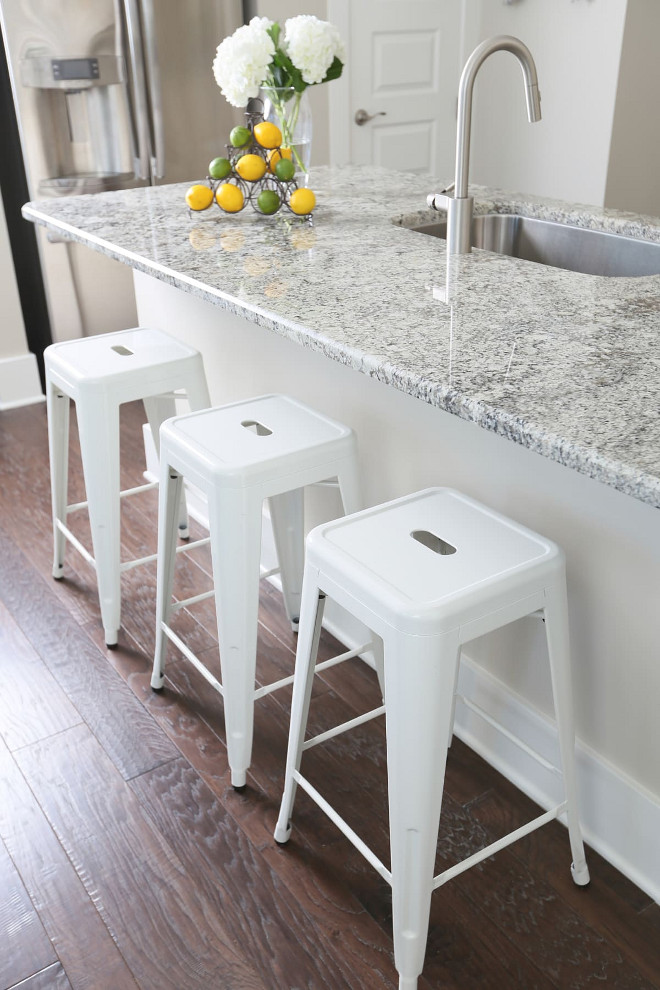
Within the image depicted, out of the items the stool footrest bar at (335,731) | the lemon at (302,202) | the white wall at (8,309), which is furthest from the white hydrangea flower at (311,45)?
the white wall at (8,309)

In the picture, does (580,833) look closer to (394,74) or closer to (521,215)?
(521,215)

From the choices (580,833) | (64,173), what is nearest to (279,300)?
(580,833)

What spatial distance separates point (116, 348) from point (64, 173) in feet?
6.01

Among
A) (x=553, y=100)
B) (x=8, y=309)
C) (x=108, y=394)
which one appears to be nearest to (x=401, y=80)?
(x=553, y=100)

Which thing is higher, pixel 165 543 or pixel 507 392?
pixel 507 392

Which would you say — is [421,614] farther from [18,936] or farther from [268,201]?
[268,201]

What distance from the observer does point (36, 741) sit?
2.02m

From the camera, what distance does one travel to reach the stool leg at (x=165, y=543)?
189 centimetres

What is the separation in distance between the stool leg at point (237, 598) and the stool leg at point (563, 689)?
577mm

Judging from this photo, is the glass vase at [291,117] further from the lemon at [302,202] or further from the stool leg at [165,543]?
the stool leg at [165,543]

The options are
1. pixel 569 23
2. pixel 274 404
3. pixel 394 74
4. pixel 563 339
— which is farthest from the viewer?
pixel 394 74

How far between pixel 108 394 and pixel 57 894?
1074 mm

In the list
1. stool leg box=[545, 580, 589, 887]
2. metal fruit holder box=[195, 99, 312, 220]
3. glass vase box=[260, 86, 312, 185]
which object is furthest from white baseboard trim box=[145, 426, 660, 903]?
glass vase box=[260, 86, 312, 185]

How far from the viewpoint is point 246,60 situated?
2.13 meters
